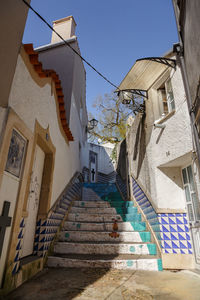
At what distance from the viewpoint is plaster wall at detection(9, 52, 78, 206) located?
102 inches

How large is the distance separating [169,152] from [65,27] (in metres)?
8.50

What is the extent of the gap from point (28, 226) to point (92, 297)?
5.22 feet

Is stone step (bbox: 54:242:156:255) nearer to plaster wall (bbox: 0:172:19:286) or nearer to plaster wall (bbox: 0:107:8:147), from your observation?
plaster wall (bbox: 0:172:19:286)

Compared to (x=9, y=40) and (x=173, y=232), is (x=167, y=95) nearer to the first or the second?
(x=173, y=232)

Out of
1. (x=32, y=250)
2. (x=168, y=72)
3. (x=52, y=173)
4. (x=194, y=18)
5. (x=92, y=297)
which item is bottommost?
(x=92, y=297)

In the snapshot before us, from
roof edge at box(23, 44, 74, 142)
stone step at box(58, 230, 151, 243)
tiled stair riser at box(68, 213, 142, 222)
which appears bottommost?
stone step at box(58, 230, 151, 243)

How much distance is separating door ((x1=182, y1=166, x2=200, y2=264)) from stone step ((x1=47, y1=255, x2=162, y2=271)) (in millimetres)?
814

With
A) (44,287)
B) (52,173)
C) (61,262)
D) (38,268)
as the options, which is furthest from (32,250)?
(52,173)

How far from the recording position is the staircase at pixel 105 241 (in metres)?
3.58

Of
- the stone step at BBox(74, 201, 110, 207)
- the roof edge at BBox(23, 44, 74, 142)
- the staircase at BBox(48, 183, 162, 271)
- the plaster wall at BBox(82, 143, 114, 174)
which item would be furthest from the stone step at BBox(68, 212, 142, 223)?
the plaster wall at BBox(82, 143, 114, 174)

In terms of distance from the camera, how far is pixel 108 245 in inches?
159

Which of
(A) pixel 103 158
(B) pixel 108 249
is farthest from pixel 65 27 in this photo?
(B) pixel 108 249

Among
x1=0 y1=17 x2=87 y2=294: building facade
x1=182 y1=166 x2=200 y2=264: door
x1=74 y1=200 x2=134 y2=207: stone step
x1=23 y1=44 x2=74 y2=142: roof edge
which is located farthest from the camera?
x1=74 y1=200 x2=134 y2=207: stone step

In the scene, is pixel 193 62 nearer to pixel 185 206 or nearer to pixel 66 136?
pixel 185 206
